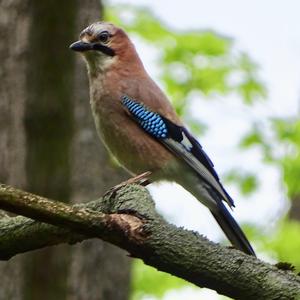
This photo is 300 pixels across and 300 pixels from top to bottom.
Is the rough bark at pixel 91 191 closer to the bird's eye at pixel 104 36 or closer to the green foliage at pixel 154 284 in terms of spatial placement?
the bird's eye at pixel 104 36

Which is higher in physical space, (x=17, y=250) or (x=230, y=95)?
(x=230, y=95)

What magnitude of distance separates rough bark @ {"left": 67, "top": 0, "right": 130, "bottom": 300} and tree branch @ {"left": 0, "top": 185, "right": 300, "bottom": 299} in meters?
4.75

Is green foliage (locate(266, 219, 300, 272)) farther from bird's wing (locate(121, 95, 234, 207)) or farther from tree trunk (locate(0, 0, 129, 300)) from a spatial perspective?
bird's wing (locate(121, 95, 234, 207))

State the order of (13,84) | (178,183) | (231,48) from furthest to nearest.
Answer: (231,48) → (13,84) → (178,183)

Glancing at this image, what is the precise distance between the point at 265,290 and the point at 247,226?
10510mm

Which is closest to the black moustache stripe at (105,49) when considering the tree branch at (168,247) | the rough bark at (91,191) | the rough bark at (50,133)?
the rough bark at (50,133)

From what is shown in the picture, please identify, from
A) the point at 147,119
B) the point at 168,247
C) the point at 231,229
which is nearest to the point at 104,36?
the point at 147,119

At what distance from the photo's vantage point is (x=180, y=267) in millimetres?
3730

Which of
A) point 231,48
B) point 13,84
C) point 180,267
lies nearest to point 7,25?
point 13,84

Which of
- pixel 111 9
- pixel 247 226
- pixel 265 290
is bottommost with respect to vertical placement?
pixel 265 290

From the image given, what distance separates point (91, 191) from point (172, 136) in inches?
117

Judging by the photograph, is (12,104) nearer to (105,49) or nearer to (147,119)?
(105,49)

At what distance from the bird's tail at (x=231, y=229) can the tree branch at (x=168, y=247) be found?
4.62 feet

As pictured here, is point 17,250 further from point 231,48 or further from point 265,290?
point 231,48
